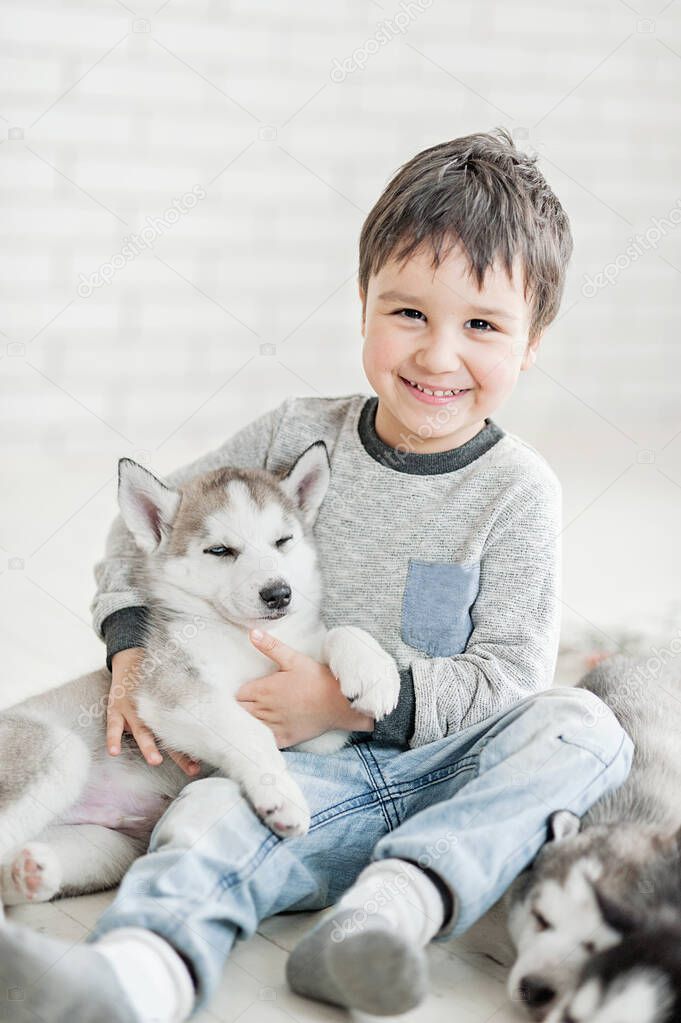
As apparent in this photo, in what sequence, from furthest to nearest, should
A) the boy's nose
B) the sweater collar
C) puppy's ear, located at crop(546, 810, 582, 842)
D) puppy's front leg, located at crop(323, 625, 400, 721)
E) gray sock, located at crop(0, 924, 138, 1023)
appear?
the sweater collar → the boy's nose → puppy's front leg, located at crop(323, 625, 400, 721) → puppy's ear, located at crop(546, 810, 582, 842) → gray sock, located at crop(0, 924, 138, 1023)

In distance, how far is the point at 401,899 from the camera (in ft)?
4.88

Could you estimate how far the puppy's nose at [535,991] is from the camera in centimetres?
141

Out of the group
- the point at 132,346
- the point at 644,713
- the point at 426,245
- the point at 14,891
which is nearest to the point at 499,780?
the point at 644,713

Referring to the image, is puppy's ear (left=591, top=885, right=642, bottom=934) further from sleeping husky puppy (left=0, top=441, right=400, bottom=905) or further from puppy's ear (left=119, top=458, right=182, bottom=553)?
puppy's ear (left=119, top=458, right=182, bottom=553)

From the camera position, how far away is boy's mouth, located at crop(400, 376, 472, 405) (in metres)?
2.05

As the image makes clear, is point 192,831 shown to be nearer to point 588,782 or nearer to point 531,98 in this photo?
point 588,782

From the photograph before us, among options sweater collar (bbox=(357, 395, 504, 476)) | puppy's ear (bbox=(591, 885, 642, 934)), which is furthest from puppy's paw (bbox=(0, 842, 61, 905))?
sweater collar (bbox=(357, 395, 504, 476))

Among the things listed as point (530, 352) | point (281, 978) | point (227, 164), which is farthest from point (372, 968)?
point (227, 164)

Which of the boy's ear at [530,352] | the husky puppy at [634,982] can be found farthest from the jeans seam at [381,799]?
the boy's ear at [530,352]

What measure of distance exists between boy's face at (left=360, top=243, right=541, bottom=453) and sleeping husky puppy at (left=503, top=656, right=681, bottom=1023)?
656 mm

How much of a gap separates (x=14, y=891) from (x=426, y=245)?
1.27m

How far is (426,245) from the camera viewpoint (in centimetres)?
200

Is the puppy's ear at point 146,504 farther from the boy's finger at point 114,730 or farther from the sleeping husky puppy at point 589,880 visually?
the sleeping husky puppy at point 589,880

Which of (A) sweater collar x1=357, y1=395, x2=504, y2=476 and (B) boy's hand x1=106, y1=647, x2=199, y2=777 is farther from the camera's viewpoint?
(A) sweater collar x1=357, y1=395, x2=504, y2=476
